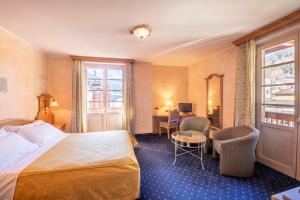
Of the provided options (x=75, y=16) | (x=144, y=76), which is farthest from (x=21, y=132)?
(x=144, y=76)

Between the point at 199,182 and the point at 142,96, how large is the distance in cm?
314

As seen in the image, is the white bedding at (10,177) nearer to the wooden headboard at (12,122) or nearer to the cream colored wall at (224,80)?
the wooden headboard at (12,122)

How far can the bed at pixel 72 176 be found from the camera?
4.84 feet

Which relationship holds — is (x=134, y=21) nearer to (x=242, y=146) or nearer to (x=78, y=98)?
(x=242, y=146)

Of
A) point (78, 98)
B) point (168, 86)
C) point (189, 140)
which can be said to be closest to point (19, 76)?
point (78, 98)

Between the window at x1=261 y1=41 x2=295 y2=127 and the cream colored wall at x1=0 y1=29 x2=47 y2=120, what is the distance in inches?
184

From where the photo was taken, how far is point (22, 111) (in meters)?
3.14

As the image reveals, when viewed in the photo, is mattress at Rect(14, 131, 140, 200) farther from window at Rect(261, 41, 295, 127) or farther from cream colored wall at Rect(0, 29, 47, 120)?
window at Rect(261, 41, 295, 127)

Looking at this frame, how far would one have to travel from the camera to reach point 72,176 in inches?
62.2

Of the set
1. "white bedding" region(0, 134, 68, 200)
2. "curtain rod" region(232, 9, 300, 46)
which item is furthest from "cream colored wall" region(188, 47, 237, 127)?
"white bedding" region(0, 134, 68, 200)

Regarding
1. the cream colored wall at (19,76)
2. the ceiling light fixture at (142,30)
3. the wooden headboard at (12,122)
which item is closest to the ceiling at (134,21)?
the ceiling light fixture at (142,30)

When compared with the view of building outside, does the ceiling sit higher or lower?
higher

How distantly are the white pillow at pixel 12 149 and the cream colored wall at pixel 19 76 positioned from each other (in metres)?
0.90

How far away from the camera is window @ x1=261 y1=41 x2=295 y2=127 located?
2465mm
